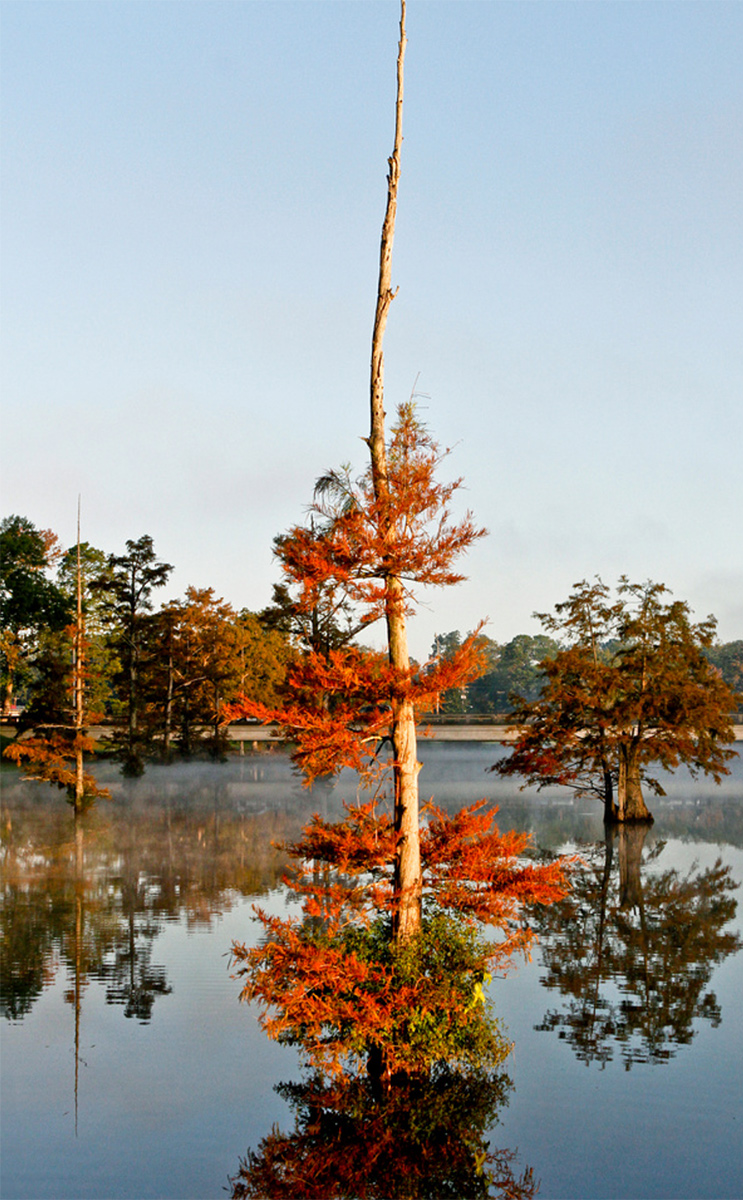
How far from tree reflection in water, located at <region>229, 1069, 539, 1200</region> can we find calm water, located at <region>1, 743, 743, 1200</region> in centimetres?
9

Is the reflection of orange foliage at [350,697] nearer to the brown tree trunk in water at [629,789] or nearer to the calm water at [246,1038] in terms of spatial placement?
the calm water at [246,1038]

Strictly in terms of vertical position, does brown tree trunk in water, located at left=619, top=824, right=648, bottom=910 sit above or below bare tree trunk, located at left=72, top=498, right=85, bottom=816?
below

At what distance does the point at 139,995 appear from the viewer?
46.6ft

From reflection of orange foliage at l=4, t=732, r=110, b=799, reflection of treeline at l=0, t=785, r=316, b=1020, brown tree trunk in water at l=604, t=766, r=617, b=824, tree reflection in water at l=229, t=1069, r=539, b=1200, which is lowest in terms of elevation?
tree reflection in water at l=229, t=1069, r=539, b=1200

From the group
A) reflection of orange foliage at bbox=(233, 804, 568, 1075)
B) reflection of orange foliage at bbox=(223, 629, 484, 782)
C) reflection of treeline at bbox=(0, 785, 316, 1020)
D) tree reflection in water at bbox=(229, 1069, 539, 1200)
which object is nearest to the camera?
tree reflection in water at bbox=(229, 1069, 539, 1200)

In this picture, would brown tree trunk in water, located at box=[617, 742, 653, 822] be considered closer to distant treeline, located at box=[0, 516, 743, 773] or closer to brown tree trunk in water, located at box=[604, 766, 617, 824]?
brown tree trunk in water, located at box=[604, 766, 617, 824]

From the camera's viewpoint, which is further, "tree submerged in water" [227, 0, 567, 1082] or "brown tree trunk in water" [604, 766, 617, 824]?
"brown tree trunk in water" [604, 766, 617, 824]

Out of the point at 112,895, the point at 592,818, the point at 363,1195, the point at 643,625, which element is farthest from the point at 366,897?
the point at 592,818

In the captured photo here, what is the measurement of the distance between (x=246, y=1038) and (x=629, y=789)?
991 inches

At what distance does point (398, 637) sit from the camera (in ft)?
38.5

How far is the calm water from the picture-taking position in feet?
29.7

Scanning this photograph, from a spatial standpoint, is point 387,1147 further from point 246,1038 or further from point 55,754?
point 55,754

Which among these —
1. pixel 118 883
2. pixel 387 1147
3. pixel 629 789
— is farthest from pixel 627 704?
pixel 387 1147

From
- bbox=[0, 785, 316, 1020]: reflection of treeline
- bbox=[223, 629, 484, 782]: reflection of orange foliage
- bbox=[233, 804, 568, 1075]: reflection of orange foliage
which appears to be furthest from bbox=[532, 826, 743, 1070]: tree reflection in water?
bbox=[0, 785, 316, 1020]: reflection of treeline
